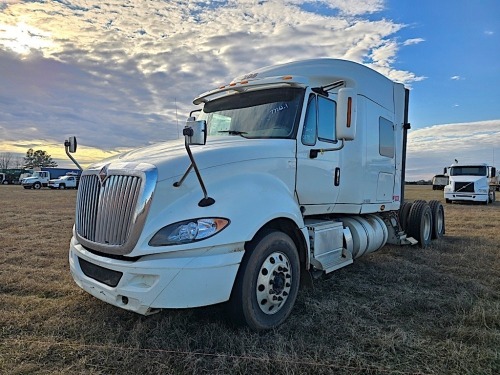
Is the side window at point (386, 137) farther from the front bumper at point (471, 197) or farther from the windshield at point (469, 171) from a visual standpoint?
the windshield at point (469, 171)

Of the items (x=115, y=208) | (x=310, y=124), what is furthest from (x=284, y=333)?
(x=310, y=124)

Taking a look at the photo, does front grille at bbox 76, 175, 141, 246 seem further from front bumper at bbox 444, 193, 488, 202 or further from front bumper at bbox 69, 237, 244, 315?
front bumper at bbox 444, 193, 488, 202

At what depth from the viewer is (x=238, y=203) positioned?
337 cm

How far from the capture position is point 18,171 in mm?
61875

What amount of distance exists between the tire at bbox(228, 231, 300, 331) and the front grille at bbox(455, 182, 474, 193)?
22577mm

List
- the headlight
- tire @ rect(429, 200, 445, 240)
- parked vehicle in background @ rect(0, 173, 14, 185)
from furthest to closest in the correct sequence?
1. parked vehicle in background @ rect(0, 173, 14, 185)
2. tire @ rect(429, 200, 445, 240)
3. the headlight

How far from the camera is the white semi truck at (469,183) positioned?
22.5 metres

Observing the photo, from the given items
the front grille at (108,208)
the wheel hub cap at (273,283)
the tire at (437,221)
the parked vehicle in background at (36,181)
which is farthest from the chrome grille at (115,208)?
the parked vehicle in background at (36,181)

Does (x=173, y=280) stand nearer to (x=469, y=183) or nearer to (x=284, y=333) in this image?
(x=284, y=333)

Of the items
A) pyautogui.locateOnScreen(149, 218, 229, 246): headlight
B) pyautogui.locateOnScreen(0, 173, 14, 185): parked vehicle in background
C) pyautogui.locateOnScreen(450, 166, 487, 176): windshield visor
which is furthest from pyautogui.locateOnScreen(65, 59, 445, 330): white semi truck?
pyautogui.locateOnScreen(0, 173, 14, 185): parked vehicle in background

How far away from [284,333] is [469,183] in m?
23.2

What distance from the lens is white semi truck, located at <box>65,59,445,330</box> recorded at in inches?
122

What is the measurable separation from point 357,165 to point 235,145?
98.6 inches

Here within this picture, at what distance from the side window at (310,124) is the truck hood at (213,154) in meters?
0.24
